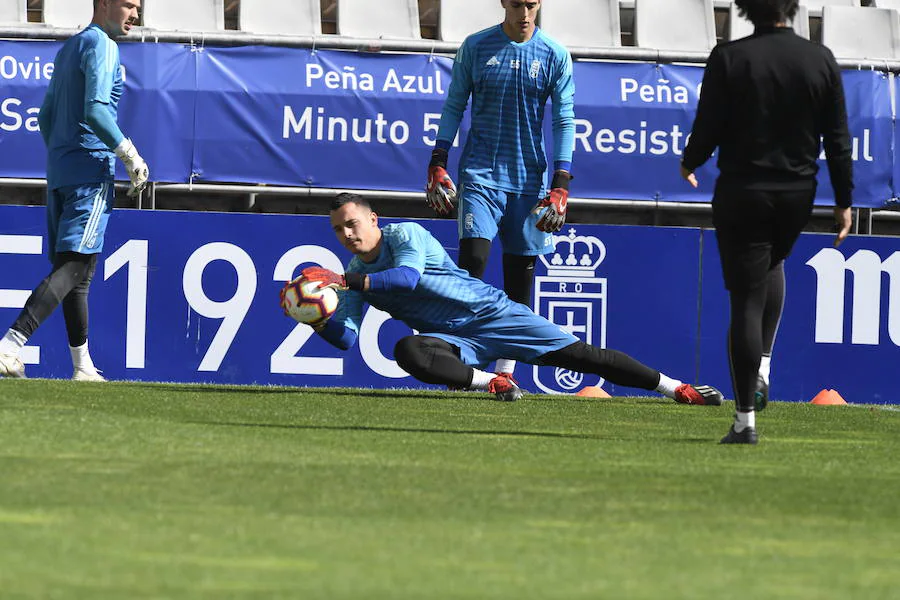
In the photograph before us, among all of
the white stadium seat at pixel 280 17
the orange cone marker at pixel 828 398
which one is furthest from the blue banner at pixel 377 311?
the white stadium seat at pixel 280 17

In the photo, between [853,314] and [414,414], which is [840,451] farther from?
[853,314]

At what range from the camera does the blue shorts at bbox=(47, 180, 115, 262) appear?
25.3 feet

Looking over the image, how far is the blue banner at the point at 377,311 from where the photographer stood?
9828 millimetres

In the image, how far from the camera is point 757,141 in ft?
18.2

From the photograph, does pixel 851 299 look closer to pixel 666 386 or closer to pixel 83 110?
pixel 666 386

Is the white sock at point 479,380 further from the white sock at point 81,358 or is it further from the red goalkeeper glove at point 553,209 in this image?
the white sock at point 81,358

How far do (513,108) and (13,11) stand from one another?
553 cm

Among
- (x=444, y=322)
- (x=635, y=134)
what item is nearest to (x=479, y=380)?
(x=444, y=322)

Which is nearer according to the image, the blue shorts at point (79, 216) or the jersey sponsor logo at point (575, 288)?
the blue shorts at point (79, 216)

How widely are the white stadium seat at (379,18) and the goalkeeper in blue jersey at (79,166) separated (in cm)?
467

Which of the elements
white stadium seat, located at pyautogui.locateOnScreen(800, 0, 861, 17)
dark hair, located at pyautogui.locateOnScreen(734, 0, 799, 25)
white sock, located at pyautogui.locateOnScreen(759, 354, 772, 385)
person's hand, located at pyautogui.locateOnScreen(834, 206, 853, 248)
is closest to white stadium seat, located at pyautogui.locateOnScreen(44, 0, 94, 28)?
white stadium seat, located at pyautogui.locateOnScreen(800, 0, 861, 17)

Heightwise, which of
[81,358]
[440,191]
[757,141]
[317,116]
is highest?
[757,141]

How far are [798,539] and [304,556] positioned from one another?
3.55 feet

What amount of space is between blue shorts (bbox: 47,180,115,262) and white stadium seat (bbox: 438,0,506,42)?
17.5ft
